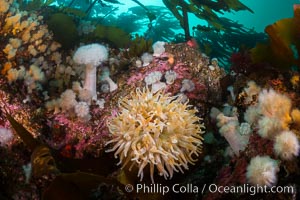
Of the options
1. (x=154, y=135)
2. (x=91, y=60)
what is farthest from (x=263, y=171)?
(x=91, y=60)

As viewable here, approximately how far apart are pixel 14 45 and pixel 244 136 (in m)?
3.07

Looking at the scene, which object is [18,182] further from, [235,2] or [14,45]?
[235,2]

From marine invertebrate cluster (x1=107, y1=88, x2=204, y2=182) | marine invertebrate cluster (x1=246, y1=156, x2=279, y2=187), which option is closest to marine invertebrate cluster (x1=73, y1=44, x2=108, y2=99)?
marine invertebrate cluster (x1=107, y1=88, x2=204, y2=182)

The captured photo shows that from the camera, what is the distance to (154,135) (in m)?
2.31

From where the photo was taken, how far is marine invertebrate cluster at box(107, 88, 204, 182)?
90.7 inches

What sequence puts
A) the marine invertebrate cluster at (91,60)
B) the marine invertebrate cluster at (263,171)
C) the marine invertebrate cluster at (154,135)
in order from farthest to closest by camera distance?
1. the marine invertebrate cluster at (91,60)
2. the marine invertebrate cluster at (154,135)
3. the marine invertebrate cluster at (263,171)

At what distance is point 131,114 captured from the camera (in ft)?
7.99

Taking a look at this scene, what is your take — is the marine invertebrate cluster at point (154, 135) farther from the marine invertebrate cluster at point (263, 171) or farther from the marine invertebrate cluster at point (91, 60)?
the marine invertebrate cluster at point (91, 60)

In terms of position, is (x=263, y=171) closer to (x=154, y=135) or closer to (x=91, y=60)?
(x=154, y=135)

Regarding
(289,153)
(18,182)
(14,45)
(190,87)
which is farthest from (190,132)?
(14,45)

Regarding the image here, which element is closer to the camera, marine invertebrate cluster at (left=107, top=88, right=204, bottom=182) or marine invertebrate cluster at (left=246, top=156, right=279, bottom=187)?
marine invertebrate cluster at (left=246, top=156, right=279, bottom=187)

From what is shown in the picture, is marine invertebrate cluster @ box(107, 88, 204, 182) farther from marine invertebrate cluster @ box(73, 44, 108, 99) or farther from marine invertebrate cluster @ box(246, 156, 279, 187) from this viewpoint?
marine invertebrate cluster @ box(73, 44, 108, 99)

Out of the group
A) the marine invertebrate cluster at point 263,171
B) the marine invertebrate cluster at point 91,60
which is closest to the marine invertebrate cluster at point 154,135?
the marine invertebrate cluster at point 263,171

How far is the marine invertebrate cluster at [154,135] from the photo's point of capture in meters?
2.30
